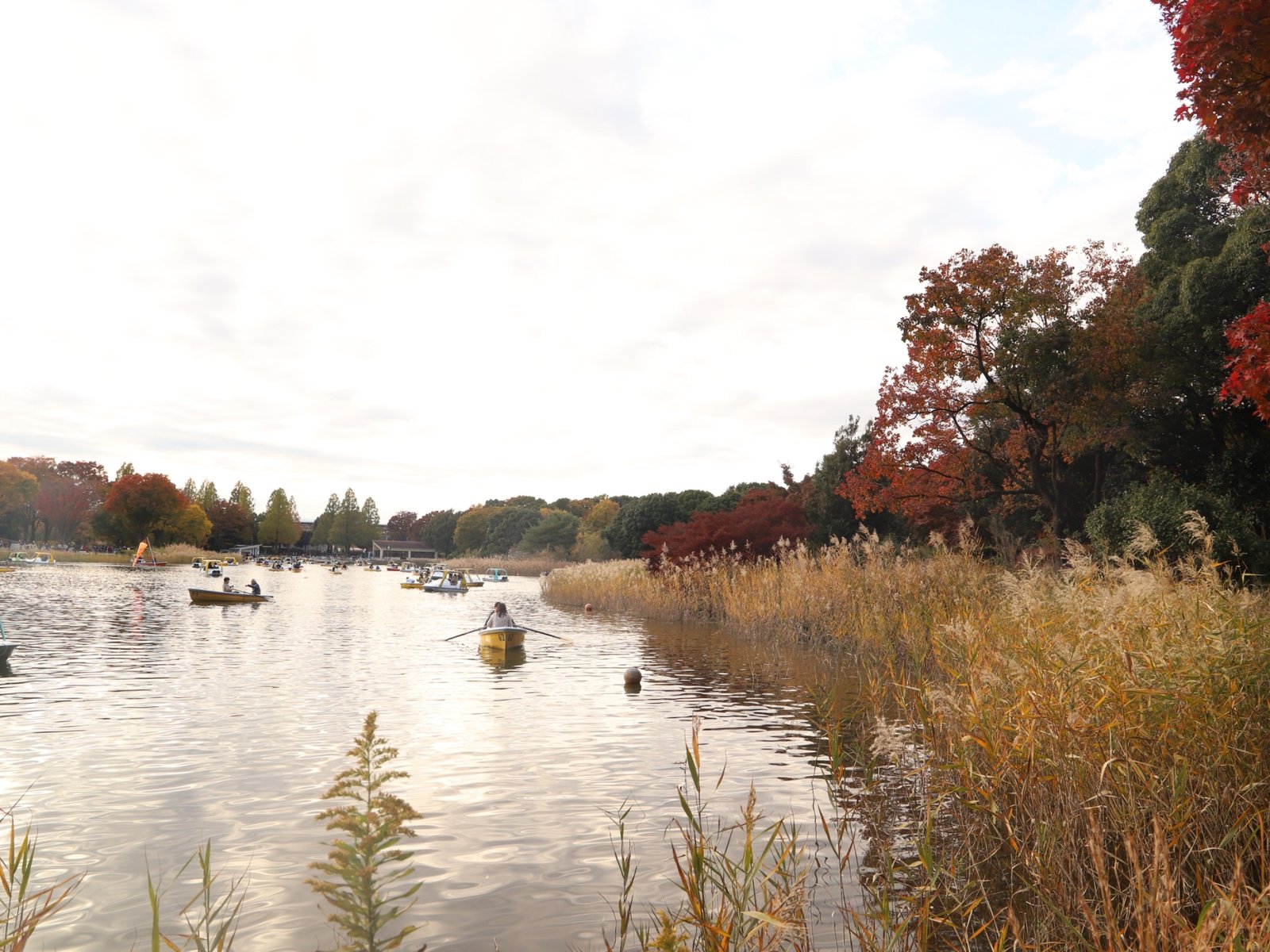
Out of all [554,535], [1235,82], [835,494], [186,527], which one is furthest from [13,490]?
[1235,82]

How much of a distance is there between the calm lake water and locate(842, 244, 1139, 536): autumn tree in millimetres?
8300

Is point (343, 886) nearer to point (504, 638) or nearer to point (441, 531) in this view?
point (504, 638)

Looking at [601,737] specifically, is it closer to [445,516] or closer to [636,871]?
[636,871]

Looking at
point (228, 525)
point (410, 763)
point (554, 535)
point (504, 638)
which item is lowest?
point (410, 763)

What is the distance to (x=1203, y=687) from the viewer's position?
571cm

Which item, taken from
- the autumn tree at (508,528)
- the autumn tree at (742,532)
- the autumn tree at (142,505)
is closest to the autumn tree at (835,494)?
the autumn tree at (742,532)

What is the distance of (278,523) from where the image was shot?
159 meters

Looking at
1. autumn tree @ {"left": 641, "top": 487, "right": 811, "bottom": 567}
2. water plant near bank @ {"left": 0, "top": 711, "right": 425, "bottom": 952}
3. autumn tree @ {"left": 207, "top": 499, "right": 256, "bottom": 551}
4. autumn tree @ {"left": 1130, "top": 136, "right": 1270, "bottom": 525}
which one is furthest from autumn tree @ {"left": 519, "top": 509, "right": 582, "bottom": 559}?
water plant near bank @ {"left": 0, "top": 711, "right": 425, "bottom": 952}

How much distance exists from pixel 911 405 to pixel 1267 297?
27.7 ft

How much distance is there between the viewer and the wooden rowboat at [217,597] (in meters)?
33.3

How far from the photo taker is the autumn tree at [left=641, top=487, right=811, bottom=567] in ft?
90.9

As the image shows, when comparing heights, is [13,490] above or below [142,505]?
above

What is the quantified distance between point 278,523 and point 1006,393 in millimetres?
156579

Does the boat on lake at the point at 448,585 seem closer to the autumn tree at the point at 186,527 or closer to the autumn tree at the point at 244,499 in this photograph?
the autumn tree at the point at 186,527
